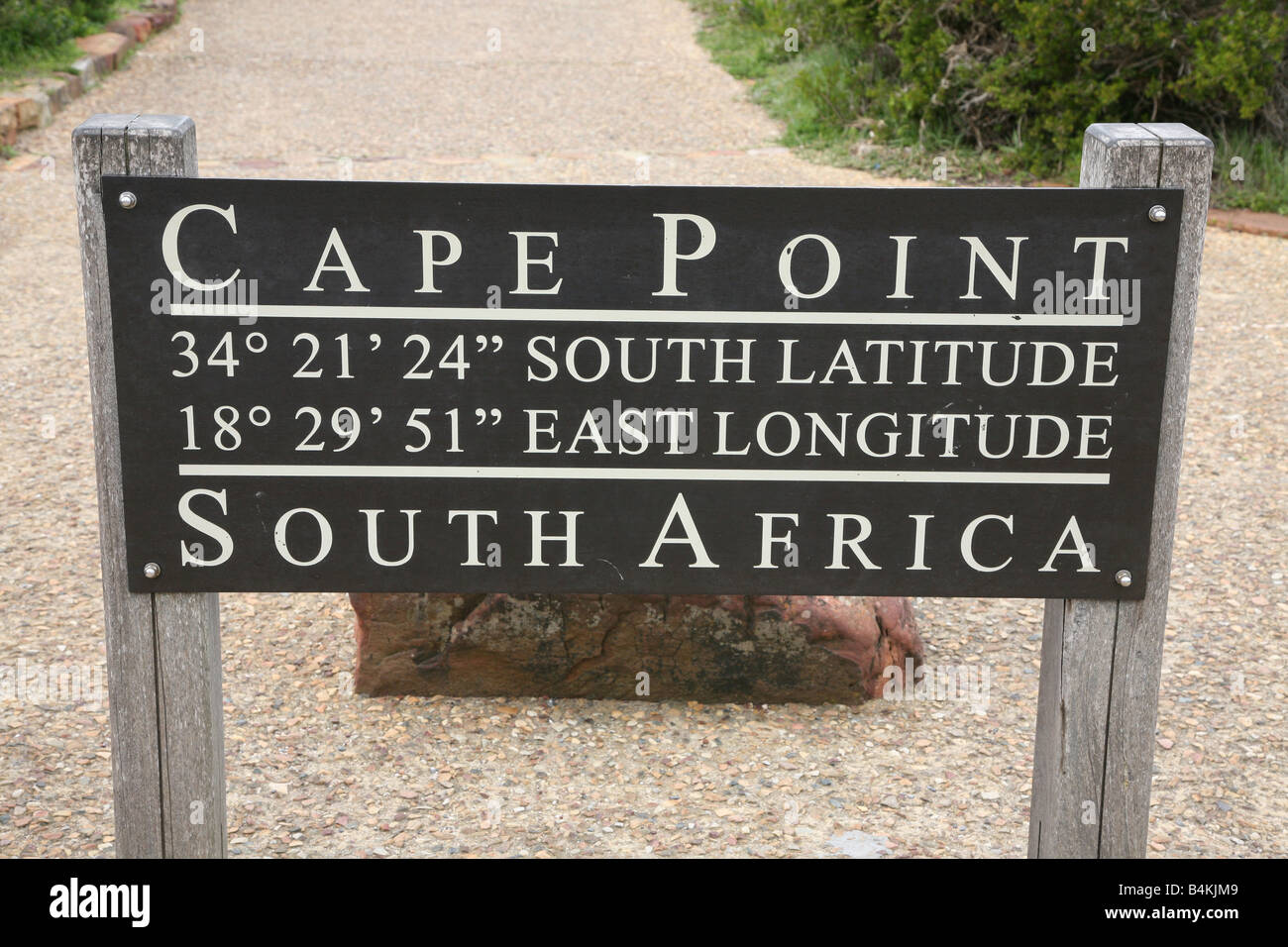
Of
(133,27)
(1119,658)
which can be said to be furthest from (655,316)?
(133,27)

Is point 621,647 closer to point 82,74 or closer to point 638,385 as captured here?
point 638,385

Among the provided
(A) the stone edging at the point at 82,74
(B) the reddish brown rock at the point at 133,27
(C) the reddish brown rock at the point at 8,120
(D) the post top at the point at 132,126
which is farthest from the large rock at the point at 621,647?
(B) the reddish brown rock at the point at 133,27

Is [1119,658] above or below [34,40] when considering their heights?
below

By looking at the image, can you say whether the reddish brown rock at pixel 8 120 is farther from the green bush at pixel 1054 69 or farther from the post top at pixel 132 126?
the post top at pixel 132 126

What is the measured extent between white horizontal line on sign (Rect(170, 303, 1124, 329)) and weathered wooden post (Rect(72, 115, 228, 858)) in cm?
21

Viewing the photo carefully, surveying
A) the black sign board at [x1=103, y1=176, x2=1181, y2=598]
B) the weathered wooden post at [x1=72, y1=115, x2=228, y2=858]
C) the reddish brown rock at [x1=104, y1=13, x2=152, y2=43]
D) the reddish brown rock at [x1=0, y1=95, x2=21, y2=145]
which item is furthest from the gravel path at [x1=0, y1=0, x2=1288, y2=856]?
the reddish brown rock at [x1=104, y1=13, x2=152, y2=43]

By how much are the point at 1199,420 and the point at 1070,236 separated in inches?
163

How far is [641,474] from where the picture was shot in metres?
2.14

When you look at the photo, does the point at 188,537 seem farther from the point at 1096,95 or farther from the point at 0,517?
the point at 1096,95

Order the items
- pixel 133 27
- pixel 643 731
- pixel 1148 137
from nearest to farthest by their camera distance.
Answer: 1. pixel 1148 137
2. pixel 643 731
3. pixel 133 27

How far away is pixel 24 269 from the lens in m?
7.40

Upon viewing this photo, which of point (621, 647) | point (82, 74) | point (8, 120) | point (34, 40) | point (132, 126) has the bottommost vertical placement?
point (621, 647)

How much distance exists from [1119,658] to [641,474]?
2.67 ft

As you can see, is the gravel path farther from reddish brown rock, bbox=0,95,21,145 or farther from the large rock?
reddish brown rock, bbox=0,95,21,145
